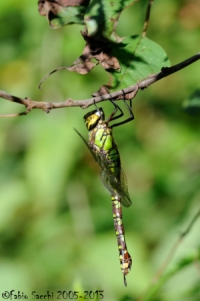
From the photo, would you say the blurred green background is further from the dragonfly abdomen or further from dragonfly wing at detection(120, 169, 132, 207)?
dragonfly wing at detection(120, 169, 132, 207)

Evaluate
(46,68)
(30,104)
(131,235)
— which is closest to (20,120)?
(46,68)

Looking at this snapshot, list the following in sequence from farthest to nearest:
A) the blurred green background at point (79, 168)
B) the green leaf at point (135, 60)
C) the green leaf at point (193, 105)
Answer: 1. the blurred green background at point (79, 168)
2. the green leaf at point (193, 105)
3. the green leaf at point (135, 60)

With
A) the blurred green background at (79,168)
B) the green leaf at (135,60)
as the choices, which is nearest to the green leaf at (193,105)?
the green leaf at (135,60)

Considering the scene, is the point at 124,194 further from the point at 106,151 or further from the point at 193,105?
the point at 193,105

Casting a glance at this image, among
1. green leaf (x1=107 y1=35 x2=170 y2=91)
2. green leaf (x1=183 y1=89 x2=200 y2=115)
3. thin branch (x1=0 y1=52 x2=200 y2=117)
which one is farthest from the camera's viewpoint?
green leaf (x1=183 y1=89 x2=200 y2=115)

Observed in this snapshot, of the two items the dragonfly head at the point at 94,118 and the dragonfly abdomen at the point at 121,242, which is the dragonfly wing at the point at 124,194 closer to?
the dragonfly abdomen at the point at 121,242

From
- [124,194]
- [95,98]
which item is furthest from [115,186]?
[95,98]

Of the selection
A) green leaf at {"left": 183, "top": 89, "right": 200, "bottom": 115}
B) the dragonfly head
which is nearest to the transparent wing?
the dragonfly head

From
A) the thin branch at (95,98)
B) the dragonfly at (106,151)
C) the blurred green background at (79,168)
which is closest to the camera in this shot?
the thin branch at (95,98)
